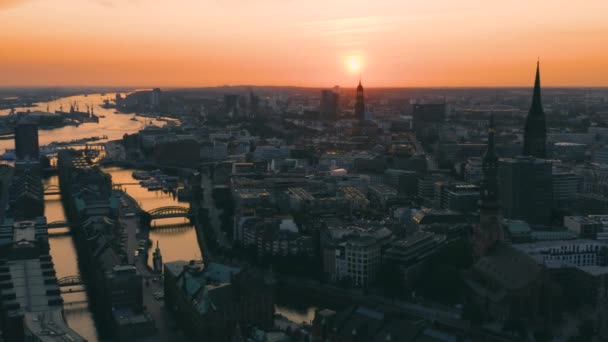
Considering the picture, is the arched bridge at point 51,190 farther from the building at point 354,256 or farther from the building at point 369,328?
the building at point 369,328

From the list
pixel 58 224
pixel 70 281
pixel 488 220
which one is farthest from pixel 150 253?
pixel 488 220

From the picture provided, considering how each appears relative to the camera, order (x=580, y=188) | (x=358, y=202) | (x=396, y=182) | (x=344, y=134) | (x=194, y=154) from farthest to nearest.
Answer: (x=344, y=134) → (x=194, y=154) → (x=396, y=182) → (x=580, y=188) → (x=358, y=202)

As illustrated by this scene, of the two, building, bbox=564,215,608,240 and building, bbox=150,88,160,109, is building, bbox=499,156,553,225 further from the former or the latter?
building, bbox=150,88,160,109

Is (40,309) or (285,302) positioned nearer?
(40,309)

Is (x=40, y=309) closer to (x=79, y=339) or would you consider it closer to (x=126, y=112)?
(x=79, y=339)

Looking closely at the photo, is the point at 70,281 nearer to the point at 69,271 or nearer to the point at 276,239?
the point at 69,271

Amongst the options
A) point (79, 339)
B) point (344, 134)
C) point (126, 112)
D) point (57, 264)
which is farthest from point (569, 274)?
point (126, 112)

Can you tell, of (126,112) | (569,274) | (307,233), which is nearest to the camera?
(569,274)
